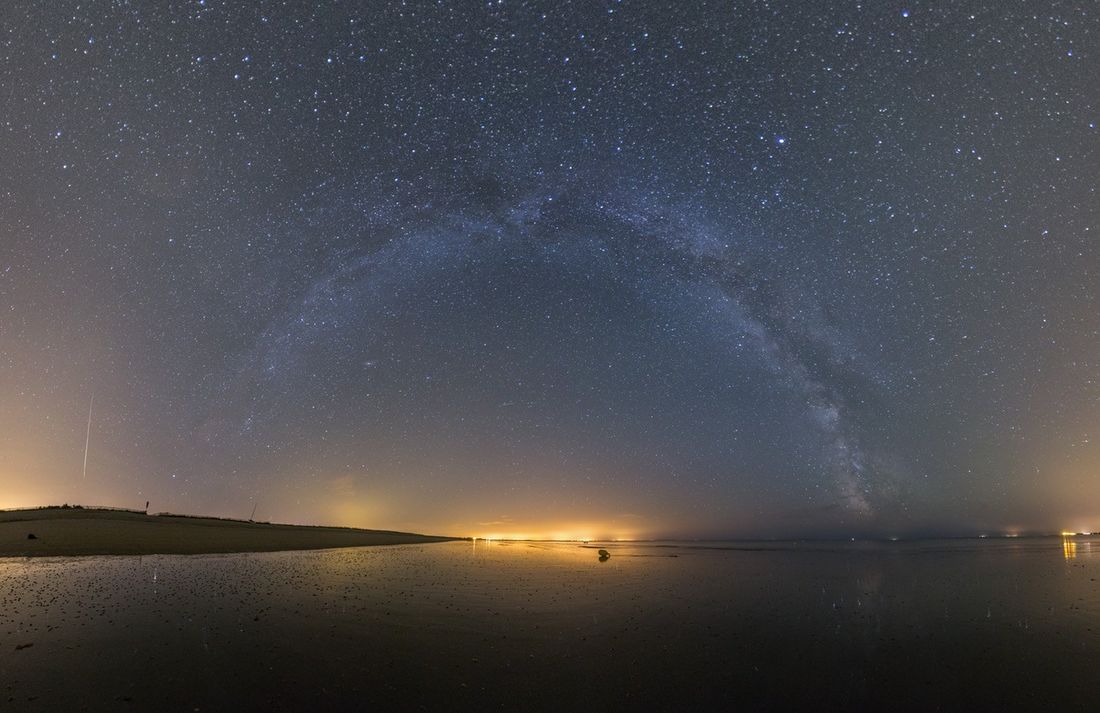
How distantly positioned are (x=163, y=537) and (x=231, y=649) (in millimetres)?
47224

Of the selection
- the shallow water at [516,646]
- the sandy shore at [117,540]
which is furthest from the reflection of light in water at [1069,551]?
the sandy shore at [117,540]

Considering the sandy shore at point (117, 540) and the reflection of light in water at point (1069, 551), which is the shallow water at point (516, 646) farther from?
the reflection of light in water at point (1069, 551)

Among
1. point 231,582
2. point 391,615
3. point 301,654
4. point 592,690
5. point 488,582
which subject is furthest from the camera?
point 488,582

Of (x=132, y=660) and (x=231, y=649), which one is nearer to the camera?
(x=132, y=660)

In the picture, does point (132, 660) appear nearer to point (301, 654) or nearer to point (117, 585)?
point (301, 654)

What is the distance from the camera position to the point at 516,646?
13484 millimetres

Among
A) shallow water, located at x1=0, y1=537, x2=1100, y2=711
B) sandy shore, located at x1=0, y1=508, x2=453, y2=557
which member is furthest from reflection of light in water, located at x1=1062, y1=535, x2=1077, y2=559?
sandy shore, located at x1=0, y1=508, x2=453, y2=557

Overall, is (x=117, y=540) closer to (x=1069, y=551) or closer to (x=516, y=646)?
(x=516, y=646)

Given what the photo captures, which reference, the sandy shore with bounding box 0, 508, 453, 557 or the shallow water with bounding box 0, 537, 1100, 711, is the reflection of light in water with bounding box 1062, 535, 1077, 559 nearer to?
the shallow water with bounding box 0, 537, 1100, 711

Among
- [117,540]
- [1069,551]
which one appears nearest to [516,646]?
[117,540]

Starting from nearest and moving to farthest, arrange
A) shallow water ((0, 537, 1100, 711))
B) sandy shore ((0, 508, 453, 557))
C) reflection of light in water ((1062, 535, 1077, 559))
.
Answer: shallow water ((0, 537, 1100, 711)) < sandy shore ((0, 508, 453, 557)) < reflection of light in water ((1062, 535, 1077, 559))

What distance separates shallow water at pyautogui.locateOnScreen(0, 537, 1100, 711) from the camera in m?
9.91

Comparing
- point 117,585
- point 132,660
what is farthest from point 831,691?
point 117,585

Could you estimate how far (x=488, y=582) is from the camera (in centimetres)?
2670
